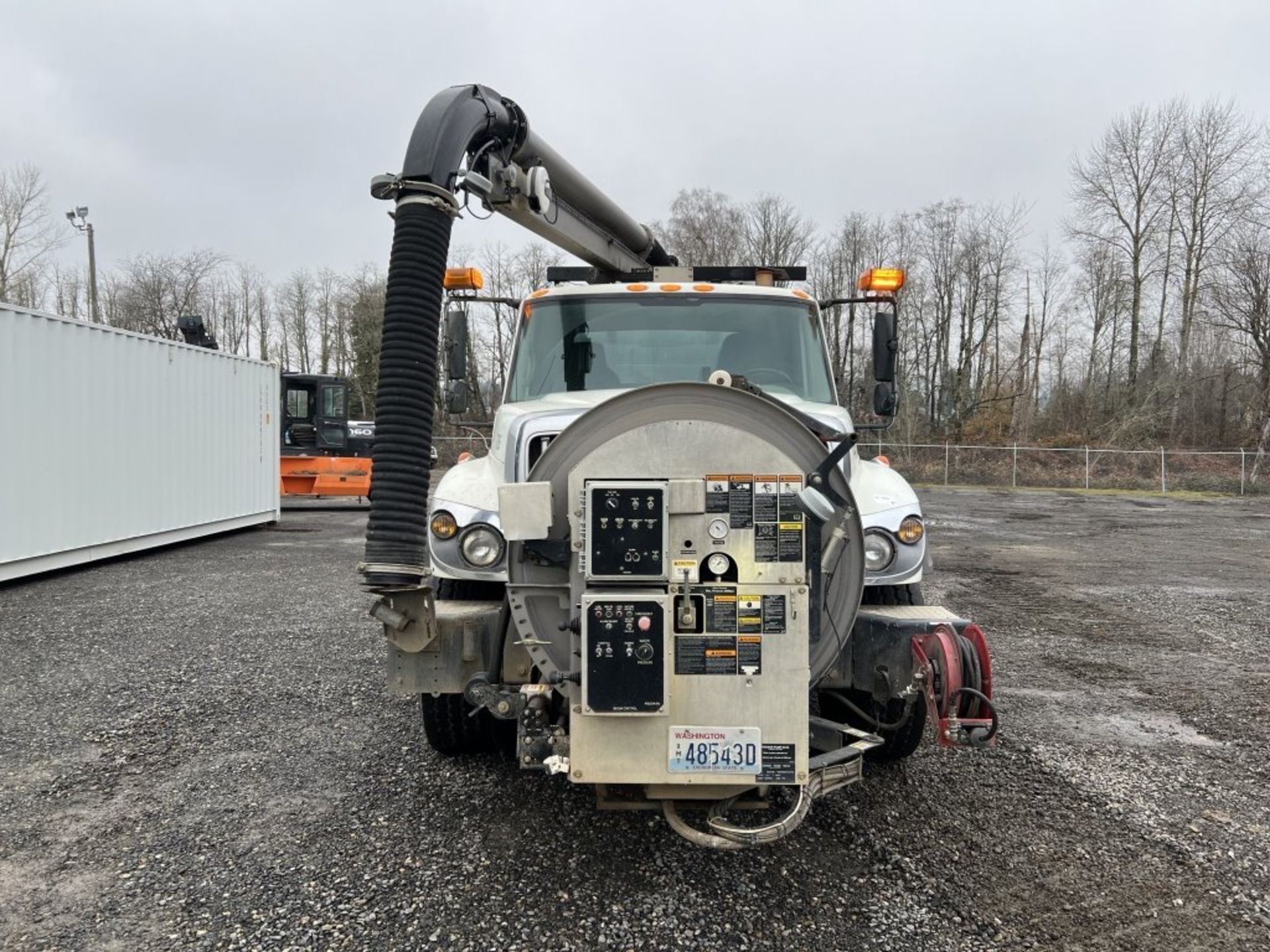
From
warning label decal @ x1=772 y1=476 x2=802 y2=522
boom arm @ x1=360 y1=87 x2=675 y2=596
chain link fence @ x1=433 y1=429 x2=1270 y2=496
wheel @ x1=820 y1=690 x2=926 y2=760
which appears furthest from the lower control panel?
chain link fence @ x1=433 y1=429 x2=1270 y2=496

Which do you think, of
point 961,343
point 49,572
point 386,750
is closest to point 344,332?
point 961,343

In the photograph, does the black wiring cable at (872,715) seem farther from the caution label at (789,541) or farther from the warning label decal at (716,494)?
the warning label decal at (716,494)

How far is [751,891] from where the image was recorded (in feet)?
9.40

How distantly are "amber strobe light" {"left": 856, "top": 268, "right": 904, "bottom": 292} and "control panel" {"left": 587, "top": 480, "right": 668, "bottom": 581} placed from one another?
2.90 meters

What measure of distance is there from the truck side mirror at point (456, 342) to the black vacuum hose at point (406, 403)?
201 centimetres

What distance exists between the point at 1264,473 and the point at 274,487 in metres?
29.3

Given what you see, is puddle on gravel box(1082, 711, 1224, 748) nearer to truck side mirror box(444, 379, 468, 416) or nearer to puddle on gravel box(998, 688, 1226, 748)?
puddle on gravel box(998, 688, 1226, 748)

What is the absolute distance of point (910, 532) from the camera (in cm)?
339

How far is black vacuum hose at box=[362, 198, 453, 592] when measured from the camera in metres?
2.87

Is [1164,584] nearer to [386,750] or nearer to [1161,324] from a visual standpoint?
[386,750]

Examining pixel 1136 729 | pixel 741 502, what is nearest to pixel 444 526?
pixel 741 502

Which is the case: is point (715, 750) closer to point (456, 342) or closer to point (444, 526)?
point (444, 526)

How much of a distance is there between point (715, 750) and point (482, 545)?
1308 millimetres

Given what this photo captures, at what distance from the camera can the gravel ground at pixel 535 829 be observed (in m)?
2.66
